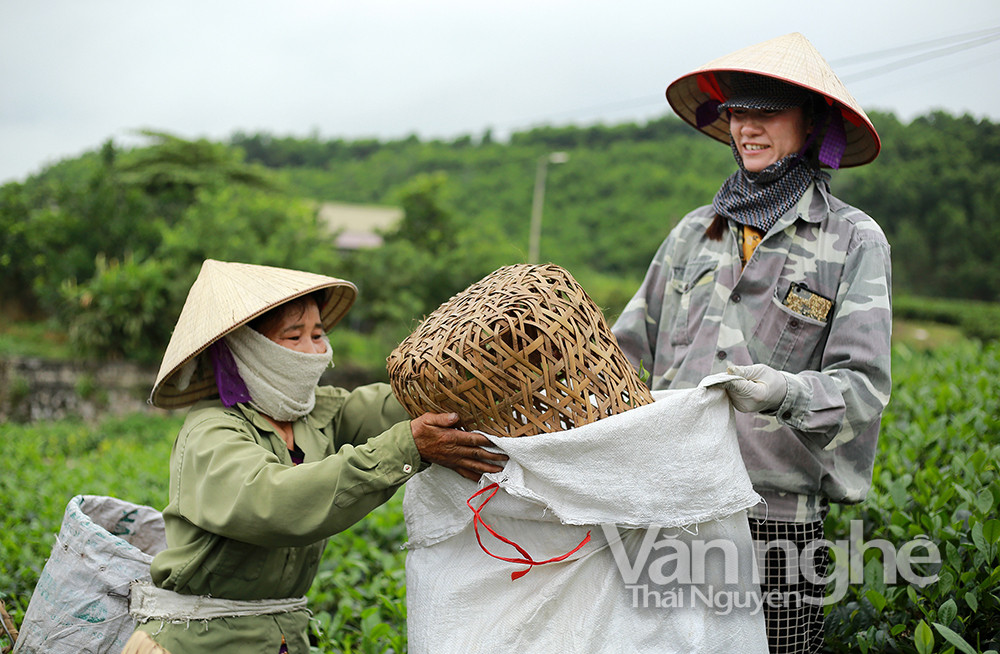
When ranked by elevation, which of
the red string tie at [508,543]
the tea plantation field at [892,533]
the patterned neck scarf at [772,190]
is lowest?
the tea plantation field at [892,533]

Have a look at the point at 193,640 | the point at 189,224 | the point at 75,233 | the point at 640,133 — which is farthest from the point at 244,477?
the point at 640,133

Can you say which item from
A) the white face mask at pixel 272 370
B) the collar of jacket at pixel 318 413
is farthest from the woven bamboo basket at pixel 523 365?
the collar of jacket at pixel 318 413

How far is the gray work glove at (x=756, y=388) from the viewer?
1.83m

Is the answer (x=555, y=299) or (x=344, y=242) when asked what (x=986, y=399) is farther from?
(x=344, y=242)

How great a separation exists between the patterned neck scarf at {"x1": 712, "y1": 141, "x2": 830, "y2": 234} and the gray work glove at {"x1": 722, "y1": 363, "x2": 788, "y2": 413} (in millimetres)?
621

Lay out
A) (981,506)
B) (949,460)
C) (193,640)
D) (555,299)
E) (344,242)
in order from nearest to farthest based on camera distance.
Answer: (555,299) < (193,640) < (981,506) < (949,460) < (344,242)

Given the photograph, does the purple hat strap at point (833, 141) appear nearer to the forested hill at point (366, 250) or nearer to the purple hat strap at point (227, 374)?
the purple hat strap at point (227, 374)

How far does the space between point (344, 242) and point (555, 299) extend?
2947 centimetres

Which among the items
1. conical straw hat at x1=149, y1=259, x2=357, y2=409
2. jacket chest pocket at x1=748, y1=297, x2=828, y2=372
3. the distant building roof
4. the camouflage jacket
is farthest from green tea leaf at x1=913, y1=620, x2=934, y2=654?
the distant building roof

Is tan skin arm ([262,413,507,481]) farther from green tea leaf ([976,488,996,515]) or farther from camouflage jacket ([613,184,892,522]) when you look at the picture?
green tea leaf ([976,488,996,515])

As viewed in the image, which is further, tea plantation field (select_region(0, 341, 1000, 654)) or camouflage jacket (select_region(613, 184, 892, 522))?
tea plantation field (select_region(0, 341, 1000, 654))

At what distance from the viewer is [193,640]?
82.8 inches

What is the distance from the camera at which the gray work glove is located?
72.1 inches

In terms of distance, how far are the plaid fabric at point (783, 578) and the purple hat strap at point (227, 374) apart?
5.05 feet
